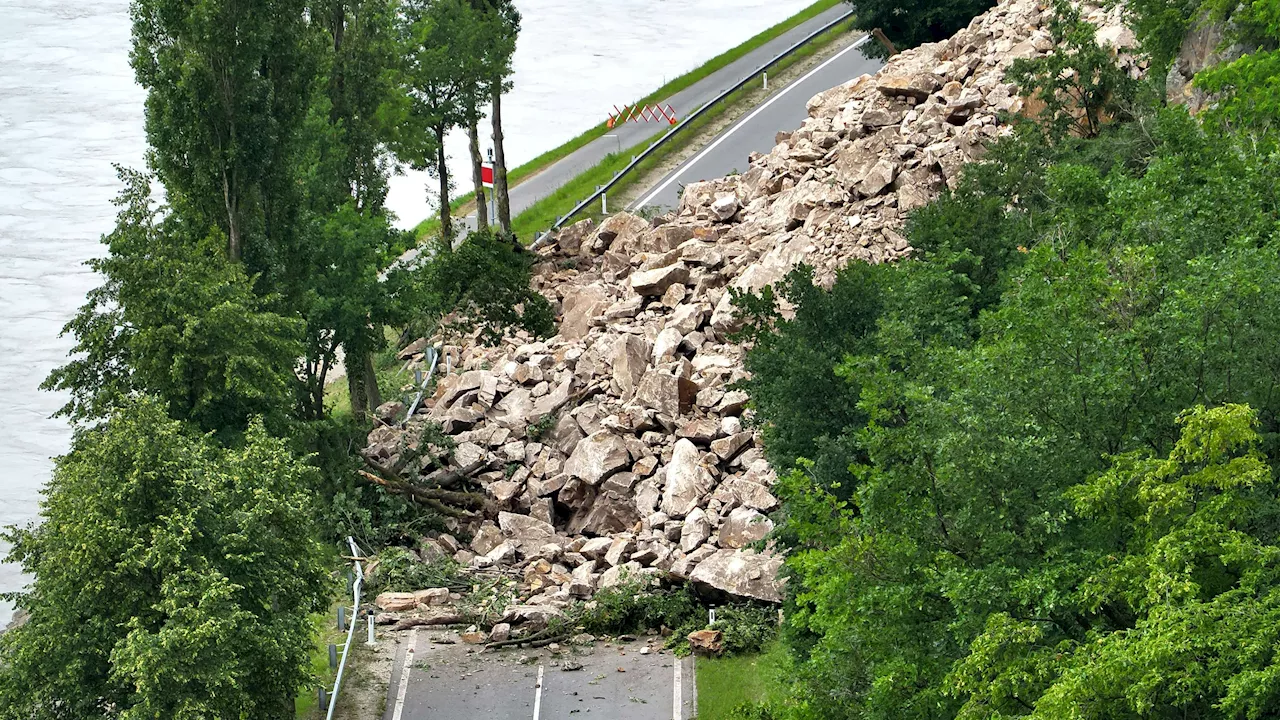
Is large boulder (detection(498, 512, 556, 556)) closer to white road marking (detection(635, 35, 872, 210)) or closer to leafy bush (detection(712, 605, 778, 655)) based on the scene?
leafy bush (detection(712, 605, 778, 655))

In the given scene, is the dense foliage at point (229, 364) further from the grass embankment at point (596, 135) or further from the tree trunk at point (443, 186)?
the grass embankment at point (596, 135)

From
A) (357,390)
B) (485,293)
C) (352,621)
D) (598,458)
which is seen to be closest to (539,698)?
(352,621)

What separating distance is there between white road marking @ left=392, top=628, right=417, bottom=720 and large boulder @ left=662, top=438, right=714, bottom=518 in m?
5.80

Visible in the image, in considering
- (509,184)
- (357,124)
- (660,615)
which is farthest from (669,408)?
(509,184)

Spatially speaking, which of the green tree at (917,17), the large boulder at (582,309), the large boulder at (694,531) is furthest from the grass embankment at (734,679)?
the green tree at (917,17)

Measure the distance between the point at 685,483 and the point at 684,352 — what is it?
525 cm

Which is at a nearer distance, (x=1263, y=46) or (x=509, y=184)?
(x=1263, y=46)

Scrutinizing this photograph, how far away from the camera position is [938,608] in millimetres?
17406

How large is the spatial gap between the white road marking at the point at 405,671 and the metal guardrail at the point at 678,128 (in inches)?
769

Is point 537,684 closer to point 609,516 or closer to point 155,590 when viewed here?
point 609,516

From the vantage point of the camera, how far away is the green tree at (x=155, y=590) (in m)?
18.9

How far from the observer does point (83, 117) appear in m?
69.9

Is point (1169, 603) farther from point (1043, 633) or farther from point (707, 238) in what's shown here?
point (707, 238)

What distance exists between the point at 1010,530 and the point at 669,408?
52.5ft
